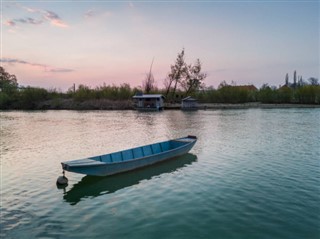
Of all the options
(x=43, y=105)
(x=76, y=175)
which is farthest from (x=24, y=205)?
(x=43, y=105)

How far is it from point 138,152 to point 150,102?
48901 mm

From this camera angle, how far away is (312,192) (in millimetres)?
10555

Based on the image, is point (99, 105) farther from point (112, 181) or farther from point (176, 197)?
point (176, 197)

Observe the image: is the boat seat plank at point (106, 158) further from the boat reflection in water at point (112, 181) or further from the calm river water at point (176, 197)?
the calm river water at point (176, 197)

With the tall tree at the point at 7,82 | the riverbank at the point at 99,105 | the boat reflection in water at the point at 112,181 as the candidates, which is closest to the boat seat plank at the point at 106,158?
the boat reflection in water at the point at 112,181

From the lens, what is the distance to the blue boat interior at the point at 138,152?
44.9 ft

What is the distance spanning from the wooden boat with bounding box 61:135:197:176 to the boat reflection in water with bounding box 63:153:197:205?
30cm

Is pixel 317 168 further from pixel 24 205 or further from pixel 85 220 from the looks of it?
pixel 24 205

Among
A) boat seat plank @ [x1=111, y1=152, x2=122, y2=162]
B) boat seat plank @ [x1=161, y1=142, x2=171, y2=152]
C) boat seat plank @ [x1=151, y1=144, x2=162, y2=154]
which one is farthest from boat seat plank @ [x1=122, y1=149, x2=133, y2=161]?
boat seat plank @ [x1=161, y1=142, x2=171, y2=152]

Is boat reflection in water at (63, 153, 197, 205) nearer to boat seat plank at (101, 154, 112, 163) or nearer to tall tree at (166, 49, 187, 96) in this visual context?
boat seat plank at (101, 154, 112, 163)

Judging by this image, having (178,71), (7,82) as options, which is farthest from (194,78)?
(7,82)

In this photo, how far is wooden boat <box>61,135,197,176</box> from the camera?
1189 cm

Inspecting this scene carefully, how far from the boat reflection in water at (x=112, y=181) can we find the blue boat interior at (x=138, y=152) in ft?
3.19

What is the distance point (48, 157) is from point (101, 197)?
7.99 m
